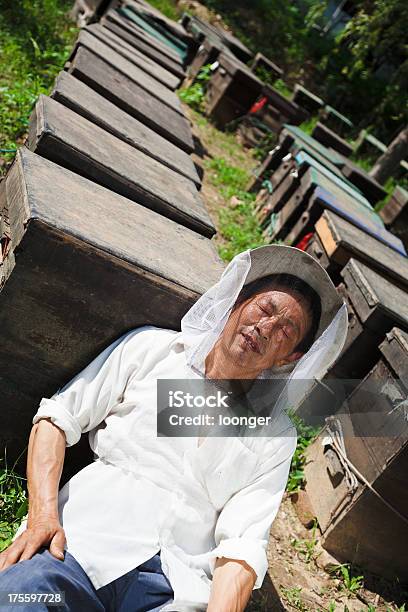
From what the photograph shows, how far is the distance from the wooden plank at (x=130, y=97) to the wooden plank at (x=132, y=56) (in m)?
1.00

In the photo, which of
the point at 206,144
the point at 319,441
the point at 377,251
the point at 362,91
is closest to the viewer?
the point at 319,441

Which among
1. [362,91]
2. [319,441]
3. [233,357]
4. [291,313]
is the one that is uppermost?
[362,91]

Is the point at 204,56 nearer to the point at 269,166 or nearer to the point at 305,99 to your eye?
the point at 305,99

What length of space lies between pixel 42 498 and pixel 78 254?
74cm

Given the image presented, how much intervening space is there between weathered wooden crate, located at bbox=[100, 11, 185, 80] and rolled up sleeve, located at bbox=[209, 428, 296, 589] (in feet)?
16.6

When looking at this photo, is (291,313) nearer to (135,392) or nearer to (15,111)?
(135,392)

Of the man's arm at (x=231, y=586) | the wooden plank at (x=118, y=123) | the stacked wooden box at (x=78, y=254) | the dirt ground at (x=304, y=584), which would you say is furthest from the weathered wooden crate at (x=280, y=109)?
the man's arm at (x=231, y=586)

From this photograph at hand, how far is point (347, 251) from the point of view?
172 inches

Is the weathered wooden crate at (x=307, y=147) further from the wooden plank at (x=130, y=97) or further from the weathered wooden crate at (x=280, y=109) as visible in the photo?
the wooden plank at (x=130, y=97)

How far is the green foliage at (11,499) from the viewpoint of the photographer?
7.23 ft

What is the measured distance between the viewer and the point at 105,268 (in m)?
1.92

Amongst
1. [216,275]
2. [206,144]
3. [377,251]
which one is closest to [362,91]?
[206,144]

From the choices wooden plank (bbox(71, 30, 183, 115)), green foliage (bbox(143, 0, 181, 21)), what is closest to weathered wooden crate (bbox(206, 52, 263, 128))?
wooden plank (bbox(71, 30, 183, 115))

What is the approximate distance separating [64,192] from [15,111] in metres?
3.42
